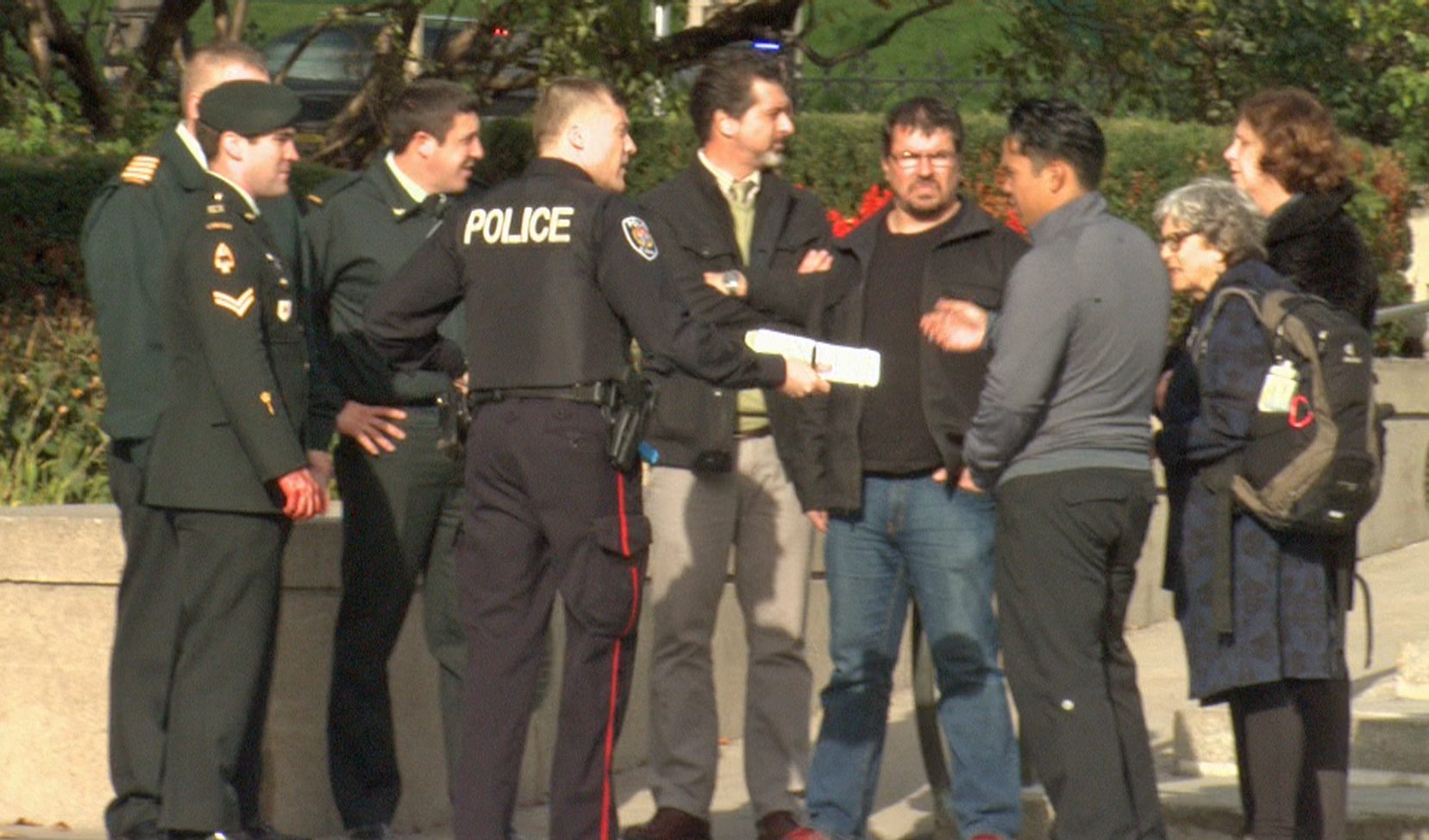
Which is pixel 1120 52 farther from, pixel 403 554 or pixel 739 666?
pixel 403 554

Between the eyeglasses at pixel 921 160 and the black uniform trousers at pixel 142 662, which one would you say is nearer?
the black uniform trousers at pixel 142 662

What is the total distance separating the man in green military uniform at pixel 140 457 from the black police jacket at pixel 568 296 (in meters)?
0.81

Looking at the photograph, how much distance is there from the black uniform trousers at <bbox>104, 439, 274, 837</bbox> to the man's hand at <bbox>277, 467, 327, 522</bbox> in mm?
385

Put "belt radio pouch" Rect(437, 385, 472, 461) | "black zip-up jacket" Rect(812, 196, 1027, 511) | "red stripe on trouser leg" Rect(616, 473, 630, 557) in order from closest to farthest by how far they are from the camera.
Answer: "red stripe on trouser leg" Rect(616, 473, 630, 557), "belt radio pouch" Rect(437, 385, 472, 461), "black zip-up jacket" Rect(812, 196, 1027, 511)

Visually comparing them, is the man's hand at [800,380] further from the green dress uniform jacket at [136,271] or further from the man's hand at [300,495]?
the green dress uniform jacket at [136,271]

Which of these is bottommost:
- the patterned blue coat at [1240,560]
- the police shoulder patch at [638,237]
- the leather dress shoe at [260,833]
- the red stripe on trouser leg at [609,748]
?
the leather dress shoe at [260,833]

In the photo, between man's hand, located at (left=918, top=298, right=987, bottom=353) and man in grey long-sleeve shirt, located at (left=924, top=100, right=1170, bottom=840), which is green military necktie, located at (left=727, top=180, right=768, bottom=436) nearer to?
man's hand, located at (left=918, top=298, right=987, bottom=353)

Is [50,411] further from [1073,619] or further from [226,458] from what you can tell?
[1073,619]

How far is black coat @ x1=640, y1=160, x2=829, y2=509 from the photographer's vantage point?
654cm

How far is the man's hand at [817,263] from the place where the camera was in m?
6.56

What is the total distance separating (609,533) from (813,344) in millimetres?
693

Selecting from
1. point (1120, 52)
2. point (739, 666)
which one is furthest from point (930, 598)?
point (1120, 52)

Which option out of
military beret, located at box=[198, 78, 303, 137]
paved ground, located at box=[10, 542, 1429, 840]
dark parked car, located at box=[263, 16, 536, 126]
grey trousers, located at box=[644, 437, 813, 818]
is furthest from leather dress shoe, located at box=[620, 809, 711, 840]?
dark parked car, located at box=[263, 16, 536, 126]

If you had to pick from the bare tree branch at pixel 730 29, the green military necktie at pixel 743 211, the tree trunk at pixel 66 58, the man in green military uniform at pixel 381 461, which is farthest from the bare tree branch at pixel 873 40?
the man in green military uniform at pixel 381 461
